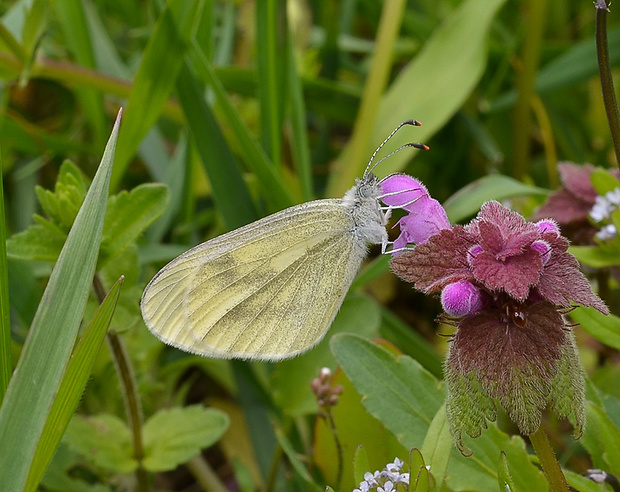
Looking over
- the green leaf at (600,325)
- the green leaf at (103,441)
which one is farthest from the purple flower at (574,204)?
the green leaf at (103,441)

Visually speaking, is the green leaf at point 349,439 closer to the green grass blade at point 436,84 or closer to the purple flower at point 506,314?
the purple flower at point 506,314

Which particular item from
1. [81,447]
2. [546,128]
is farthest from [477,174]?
[81,447]

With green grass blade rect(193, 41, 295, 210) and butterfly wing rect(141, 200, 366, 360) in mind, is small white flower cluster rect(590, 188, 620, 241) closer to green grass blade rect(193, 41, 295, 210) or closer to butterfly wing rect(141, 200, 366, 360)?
butterfly wing rect(141, 200, 366, 360)

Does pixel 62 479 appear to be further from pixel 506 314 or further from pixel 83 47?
pixel 83 47

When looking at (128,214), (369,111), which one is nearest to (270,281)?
(128,214)

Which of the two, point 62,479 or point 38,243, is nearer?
point 38,243

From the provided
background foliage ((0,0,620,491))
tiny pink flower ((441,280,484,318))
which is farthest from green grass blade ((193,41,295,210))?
tiny pink flower ((441,280,484,318))
